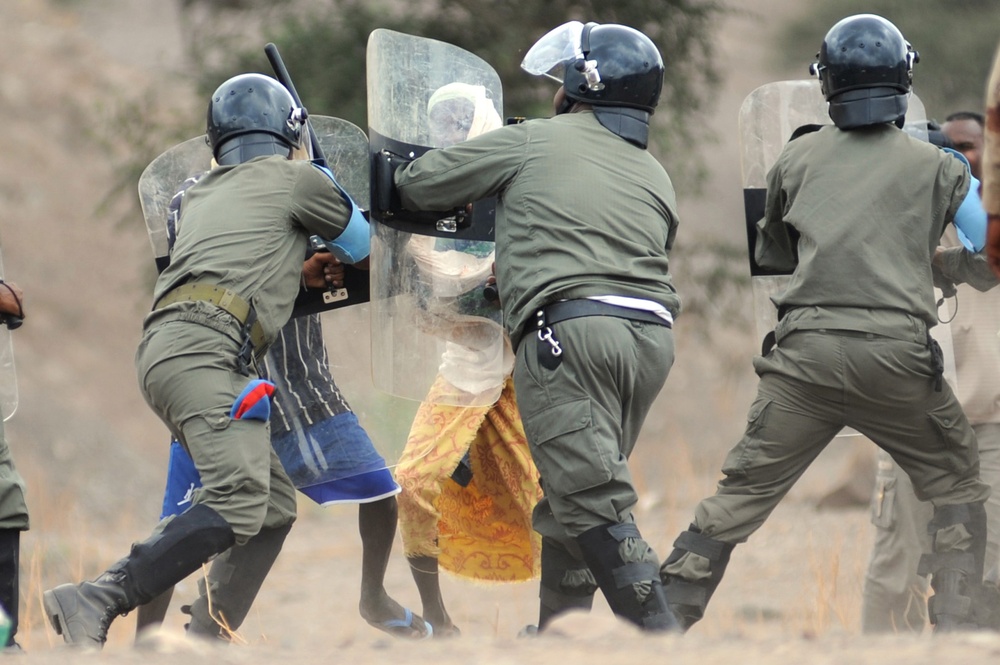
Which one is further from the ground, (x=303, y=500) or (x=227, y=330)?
(x=227, y=330)

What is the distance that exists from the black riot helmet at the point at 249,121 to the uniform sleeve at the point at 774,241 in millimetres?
1534

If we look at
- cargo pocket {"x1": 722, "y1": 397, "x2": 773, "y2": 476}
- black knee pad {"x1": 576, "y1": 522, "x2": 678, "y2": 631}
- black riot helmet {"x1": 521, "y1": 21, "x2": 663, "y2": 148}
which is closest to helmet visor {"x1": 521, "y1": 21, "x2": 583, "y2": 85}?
black riot helmet {"x1": 521, "y1": 21, "x2": 663, "y2": 148}

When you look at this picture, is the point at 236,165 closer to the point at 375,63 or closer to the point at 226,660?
the point at 375,63

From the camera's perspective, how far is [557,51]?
461cm

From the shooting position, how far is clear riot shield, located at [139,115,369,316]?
504 centimetres

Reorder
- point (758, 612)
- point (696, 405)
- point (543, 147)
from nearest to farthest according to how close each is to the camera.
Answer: point (543, 147) < point (758, 612) < point (696, 405)

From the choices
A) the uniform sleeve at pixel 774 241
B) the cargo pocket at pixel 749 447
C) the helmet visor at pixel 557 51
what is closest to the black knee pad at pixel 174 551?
the cargo pocket at pixel 749 447

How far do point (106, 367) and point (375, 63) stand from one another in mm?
13720

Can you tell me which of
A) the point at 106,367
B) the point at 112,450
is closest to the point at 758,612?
the point at 112,450

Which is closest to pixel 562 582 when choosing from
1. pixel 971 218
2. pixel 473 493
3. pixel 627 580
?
pixel 627 580

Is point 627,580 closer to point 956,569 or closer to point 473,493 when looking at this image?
point 956,569

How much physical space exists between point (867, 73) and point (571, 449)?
150 centimetres

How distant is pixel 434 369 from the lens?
498 centimetres

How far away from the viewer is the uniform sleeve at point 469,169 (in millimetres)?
4414
